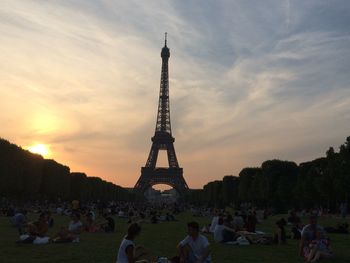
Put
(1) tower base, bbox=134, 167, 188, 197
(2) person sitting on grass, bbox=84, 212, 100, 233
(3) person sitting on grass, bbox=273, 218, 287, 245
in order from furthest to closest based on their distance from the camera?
(1) tower base, bbox=134, 167, 188, 197 < (2) person sitting on grass, bbox=84, 212, 100, 233 < (3) person sitting on grass, bbox=273, 218, 287, 245

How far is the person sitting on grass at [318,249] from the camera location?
672 inches

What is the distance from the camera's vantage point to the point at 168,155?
15550 centimetres

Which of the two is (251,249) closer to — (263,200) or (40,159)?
(40,159)

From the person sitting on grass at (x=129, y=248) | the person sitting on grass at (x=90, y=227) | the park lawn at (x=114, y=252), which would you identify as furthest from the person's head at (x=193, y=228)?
the person sitting on grass at (x=90, y=227)

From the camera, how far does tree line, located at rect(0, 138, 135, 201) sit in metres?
67.6

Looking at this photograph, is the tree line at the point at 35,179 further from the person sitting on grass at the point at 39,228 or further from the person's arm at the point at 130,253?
the person's arm at the point at 130,253

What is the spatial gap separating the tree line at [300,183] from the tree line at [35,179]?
29.9 meters

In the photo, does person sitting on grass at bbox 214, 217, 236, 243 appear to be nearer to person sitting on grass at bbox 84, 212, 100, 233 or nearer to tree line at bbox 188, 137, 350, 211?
person sitting on grass at bbox 84, 212, 100, 233

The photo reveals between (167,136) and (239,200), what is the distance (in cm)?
4985

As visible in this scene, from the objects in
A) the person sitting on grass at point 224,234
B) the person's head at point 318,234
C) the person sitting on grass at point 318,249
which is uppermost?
the person sitting on grass at point 224,234

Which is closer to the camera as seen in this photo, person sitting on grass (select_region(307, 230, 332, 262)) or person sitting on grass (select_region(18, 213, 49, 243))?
person sitting on grass (select_region(307, 230, 332, 262))

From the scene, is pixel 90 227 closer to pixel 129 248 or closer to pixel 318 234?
pixel 318 234

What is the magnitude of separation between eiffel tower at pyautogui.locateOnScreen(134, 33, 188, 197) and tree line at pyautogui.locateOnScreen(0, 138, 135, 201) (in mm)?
32091

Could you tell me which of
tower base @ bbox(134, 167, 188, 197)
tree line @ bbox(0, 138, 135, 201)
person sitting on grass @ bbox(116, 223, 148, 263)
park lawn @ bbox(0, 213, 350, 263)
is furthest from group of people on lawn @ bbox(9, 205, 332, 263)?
tower base @ bbox(134, 167, 188, 197)
